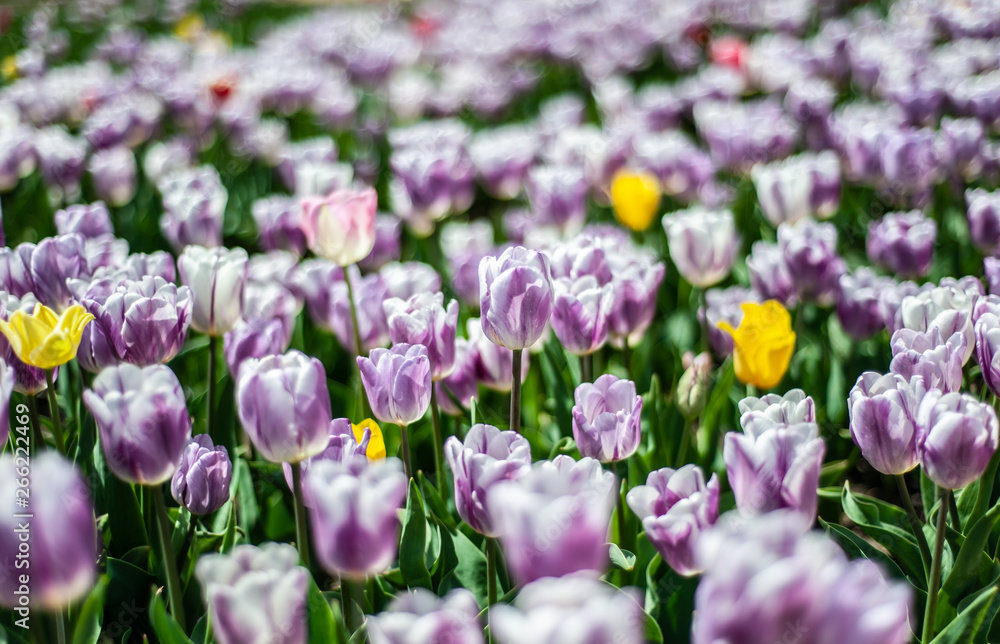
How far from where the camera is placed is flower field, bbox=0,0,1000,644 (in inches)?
40.0

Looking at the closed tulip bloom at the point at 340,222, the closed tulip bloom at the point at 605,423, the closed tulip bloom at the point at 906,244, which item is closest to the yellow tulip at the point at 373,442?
the closed tulip bloom at the point at 605,423

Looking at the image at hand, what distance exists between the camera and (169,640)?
1232 millimetres

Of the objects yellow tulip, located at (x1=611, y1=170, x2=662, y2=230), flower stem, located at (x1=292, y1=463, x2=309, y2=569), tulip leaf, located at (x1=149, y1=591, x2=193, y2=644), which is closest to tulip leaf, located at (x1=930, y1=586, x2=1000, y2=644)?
flower stem, located at (x1=292, y1=463, x2=309, y2=569)

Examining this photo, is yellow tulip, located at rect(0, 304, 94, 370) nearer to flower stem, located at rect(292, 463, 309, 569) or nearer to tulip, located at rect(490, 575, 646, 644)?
flower stem, located at rect(292, 463, 309, 569)

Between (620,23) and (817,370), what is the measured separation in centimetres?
436

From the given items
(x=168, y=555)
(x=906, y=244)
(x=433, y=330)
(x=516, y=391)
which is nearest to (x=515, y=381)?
(x=516, y=391)

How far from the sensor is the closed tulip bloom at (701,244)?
7.07 feet

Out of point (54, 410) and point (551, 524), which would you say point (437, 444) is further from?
point (551, 524)

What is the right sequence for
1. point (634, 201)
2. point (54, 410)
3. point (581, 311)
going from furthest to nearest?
point (634, 201)
point (581, 311)
point (54, 410)

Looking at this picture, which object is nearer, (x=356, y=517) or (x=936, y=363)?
(x=356, y=517)

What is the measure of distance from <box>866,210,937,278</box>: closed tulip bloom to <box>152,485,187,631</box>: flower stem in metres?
1.96

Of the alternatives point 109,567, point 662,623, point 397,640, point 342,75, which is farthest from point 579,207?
point 342,75

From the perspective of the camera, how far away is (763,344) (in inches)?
71.1

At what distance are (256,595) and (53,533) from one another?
0.82ft
